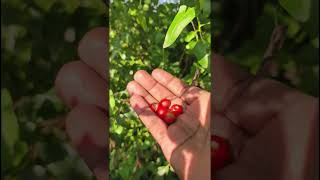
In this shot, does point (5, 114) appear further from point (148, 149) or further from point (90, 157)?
point (148, 149)

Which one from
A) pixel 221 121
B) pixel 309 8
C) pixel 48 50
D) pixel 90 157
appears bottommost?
pixel 90 157

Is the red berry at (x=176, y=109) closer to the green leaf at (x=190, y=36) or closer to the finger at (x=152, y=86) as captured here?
the finger at (x=152, y=86)

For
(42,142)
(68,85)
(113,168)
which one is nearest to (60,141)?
(42,142)

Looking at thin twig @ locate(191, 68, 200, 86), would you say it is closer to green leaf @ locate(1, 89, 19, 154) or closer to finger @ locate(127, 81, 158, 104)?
finger @ locate(127, 81, 158, 104)

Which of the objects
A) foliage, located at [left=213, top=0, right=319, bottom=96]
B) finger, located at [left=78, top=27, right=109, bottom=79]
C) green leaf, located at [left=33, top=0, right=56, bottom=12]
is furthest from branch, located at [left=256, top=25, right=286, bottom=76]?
green leaf, located at [left=33, top=0, right=56, bottom=12]

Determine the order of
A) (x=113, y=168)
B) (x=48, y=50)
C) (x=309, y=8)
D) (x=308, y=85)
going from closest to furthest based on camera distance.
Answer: (x=309, y=8) < (x=308, y=85) < (x=48, y=50) < (x=113, y=168)

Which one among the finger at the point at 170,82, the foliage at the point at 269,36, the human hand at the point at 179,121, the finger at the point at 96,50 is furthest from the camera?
the finger at the point at 170,82

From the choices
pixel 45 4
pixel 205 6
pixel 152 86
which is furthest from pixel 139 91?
pixel 45 4

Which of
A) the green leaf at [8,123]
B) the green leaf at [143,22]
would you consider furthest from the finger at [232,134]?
the green leaf at [8,123]
